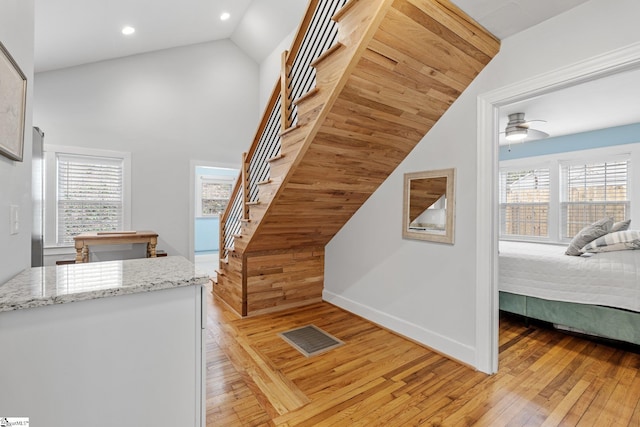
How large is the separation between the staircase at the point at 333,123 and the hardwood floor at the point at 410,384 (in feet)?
3.00

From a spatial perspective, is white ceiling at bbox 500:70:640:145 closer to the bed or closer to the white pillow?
the white pillow

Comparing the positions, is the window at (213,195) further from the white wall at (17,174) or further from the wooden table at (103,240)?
the white wall at (17,174)

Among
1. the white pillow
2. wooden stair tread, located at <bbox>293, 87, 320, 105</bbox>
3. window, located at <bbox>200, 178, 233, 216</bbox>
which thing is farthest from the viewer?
window, located at <bbox>200, 178, 233, 216</bbox>

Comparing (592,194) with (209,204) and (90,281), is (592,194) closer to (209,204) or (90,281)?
(90,281)

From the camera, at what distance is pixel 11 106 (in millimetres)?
1185

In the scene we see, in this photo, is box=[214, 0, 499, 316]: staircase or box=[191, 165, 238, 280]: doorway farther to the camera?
box=[191, 165, 238, 280]: doorway

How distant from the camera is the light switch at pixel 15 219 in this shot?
1207 millimetres

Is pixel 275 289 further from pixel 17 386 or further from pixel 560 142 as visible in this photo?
pixel 560 142

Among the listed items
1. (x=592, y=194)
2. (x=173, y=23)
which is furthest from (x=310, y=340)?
(x=592, y=194)

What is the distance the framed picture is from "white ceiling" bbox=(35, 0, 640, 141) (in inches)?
88.9

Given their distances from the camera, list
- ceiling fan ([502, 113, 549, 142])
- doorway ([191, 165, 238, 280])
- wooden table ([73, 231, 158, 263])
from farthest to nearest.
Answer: doorway ([191, 165, 238, 280]) < ceiling fan ([502, 113, 549, 142]) < wooden table ([73, 231, 158, 263])

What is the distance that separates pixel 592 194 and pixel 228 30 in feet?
20.5

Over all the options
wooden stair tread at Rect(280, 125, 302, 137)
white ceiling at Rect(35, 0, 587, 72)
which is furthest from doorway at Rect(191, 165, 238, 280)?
wooden stair tread at Rect(280, 125, 302, 137)

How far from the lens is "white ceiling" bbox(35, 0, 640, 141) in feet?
6.37
